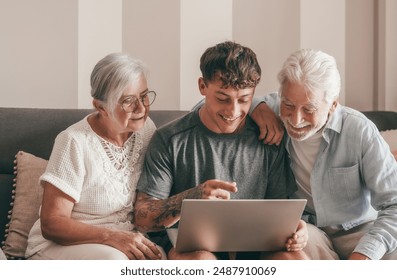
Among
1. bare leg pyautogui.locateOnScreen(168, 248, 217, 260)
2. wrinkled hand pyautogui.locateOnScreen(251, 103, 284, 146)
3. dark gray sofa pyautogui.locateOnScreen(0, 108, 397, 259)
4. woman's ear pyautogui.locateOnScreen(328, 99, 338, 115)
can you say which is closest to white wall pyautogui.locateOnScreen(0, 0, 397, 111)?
dark gray sofa pyautogui.locateOnScreen(0, 108, 397, 259)

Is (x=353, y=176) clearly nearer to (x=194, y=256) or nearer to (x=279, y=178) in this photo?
(x=279, y=178)

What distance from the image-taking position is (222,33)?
289cm

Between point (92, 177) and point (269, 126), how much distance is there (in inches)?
24.1

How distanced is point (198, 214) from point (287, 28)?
1.54 metres

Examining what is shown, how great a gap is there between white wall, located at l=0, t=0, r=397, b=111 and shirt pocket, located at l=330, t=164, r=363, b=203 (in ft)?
3.30

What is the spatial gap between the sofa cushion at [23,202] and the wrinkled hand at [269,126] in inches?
32.7

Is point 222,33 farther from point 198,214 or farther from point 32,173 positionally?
point 198,214

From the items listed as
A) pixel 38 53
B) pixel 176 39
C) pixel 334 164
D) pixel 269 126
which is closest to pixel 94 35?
pixel 38 53

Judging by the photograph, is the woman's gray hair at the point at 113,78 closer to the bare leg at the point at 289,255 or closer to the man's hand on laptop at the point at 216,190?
the man's hand on laptop at the point at 216,190

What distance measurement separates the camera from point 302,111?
1936mm

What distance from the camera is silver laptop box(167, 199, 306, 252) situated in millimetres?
1652

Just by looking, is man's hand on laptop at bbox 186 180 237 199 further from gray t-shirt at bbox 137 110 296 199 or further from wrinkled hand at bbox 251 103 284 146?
wrinkled hand at bbox 251 103 284 146

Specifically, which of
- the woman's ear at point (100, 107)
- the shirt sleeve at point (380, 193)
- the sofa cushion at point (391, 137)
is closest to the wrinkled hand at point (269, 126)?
the shirt sleeve at point (380, 193)
